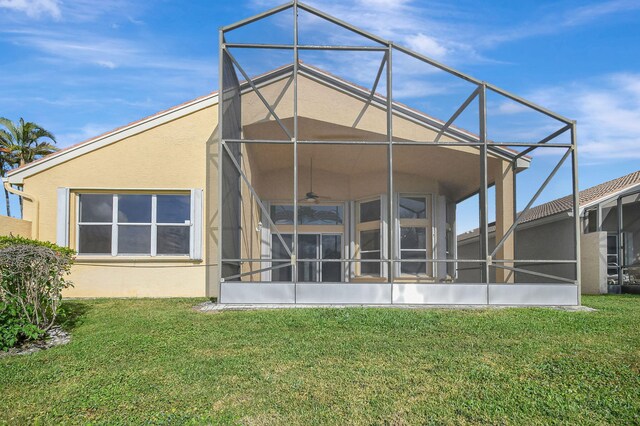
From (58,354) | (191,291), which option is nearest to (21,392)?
(58,354)

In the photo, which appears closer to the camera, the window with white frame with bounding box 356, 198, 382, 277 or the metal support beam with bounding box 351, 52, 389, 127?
the metal support beam with bounding box 351, 52, 389, 127

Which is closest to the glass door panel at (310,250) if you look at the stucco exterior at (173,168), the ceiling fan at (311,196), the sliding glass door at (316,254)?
the sliding glass door at (316,254)

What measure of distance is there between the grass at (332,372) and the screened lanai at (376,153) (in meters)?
1.58

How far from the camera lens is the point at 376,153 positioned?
1238cm

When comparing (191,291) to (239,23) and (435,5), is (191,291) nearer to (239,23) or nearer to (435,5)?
(239,23)

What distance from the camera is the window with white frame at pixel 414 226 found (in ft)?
45.3

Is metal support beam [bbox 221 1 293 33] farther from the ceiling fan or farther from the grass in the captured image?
the grass

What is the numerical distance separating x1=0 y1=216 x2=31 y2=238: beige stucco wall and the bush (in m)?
3.82

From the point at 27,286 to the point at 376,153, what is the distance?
8702mm

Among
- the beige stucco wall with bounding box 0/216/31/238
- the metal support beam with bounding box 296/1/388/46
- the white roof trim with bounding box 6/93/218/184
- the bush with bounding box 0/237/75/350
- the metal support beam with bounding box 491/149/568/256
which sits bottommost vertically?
the bush with bounding box 0/237/75/350

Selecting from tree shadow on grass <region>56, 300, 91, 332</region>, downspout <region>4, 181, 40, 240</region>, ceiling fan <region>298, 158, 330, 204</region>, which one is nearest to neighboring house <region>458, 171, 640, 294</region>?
ceiling fan <region>298, 158, 330, 204</region>

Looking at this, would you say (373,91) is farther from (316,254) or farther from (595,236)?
(595,236)

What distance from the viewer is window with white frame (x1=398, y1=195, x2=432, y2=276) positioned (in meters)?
13.8

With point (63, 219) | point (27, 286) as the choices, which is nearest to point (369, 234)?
point (63, 219)
